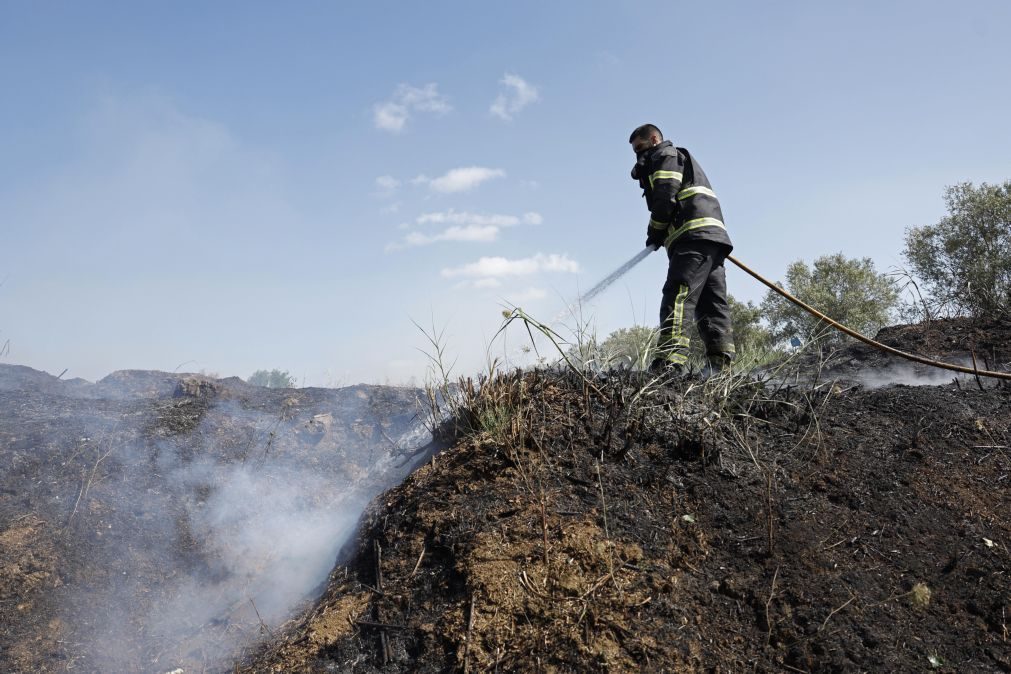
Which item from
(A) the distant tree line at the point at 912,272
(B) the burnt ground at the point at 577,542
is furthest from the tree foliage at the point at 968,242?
(B) the burnt ground at the point at 577,542

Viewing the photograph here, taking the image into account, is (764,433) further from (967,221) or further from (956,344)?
(967,221)

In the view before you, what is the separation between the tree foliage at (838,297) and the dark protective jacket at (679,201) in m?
8.04

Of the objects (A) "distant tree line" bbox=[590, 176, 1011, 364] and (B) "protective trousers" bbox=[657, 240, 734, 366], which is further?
(A) "distant tree line" bbox=[590, 176, 1011, 364]

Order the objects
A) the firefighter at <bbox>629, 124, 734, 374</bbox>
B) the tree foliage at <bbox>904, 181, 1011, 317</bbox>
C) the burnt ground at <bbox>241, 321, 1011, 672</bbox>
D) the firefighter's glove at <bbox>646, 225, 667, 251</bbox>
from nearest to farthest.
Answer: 1. the burnt ground at <bbox>241, 321, 1011, 672</bbox>
2. the firefighter at <bbox>629, 124, 734, 374</bbox>
3. the firefighter's glove at <bbox>646, 225, 667, 251</bbox>
4. the tree foliage at <bbox>904, 181, 1011, 317</bbox>

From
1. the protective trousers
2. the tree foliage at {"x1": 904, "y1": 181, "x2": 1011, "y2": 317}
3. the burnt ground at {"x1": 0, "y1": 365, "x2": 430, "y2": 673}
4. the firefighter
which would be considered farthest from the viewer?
the tree foliage at {"x1": 904, "y1": 181, "x2": 1011, "y2": 317}

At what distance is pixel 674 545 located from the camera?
2.59 metres

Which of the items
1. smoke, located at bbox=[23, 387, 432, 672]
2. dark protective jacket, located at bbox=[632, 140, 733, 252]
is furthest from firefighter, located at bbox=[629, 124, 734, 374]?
smoke, located at bbox=[23, 387, 432, 672]

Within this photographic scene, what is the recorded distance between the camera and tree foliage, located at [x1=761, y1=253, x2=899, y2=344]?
39.8 ft

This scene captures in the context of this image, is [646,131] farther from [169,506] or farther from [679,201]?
[169,506]

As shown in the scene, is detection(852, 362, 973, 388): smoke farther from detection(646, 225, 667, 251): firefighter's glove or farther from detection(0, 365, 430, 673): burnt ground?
detection(0, 365, 430, 673): burnt ground

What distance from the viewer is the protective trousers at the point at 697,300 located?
4500mm

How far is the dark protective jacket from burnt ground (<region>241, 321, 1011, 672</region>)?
1.54 meters

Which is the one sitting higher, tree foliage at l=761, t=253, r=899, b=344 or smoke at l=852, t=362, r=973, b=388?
tree foliage at l=761, t=253, r=899, b=344

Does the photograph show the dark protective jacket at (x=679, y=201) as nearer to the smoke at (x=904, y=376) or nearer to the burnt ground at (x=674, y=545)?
the burnt ground at (x=674, y=545)
